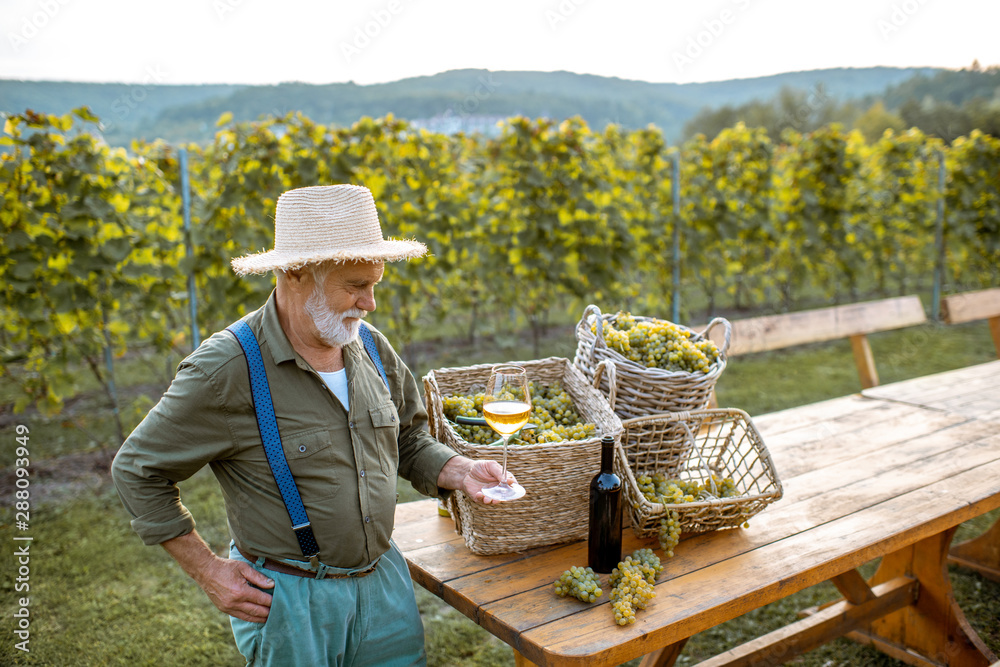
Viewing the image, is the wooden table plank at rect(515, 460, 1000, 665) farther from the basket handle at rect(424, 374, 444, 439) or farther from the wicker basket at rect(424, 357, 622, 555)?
the basket handle at rect(424, 374, 444, 439)

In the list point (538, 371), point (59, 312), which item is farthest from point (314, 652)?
point (59, 312)

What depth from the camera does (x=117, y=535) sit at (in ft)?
11.7

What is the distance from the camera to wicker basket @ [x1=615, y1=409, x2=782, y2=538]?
5.79ft

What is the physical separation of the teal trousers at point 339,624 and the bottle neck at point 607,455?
607 millimetres

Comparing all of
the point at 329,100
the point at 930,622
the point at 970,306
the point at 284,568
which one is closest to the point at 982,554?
the point at 930,622

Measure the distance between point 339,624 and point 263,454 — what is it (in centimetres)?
45

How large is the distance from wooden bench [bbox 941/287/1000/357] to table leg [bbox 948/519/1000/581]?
1.53 metres

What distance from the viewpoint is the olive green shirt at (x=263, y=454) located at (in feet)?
4.76

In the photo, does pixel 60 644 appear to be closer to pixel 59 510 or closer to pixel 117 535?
pixel 117 535

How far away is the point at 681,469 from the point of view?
2.11 m

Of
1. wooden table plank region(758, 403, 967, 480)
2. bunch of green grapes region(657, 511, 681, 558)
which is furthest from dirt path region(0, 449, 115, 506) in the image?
wooden table plank region(758, 403, 967, 480)

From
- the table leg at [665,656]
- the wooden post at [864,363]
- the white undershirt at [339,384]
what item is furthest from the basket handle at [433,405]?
the wooden post at [864,363]

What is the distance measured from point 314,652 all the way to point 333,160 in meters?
Answer: 3.77

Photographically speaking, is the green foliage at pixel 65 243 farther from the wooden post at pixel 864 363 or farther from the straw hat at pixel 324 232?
the wooden post at pixel 864 363
